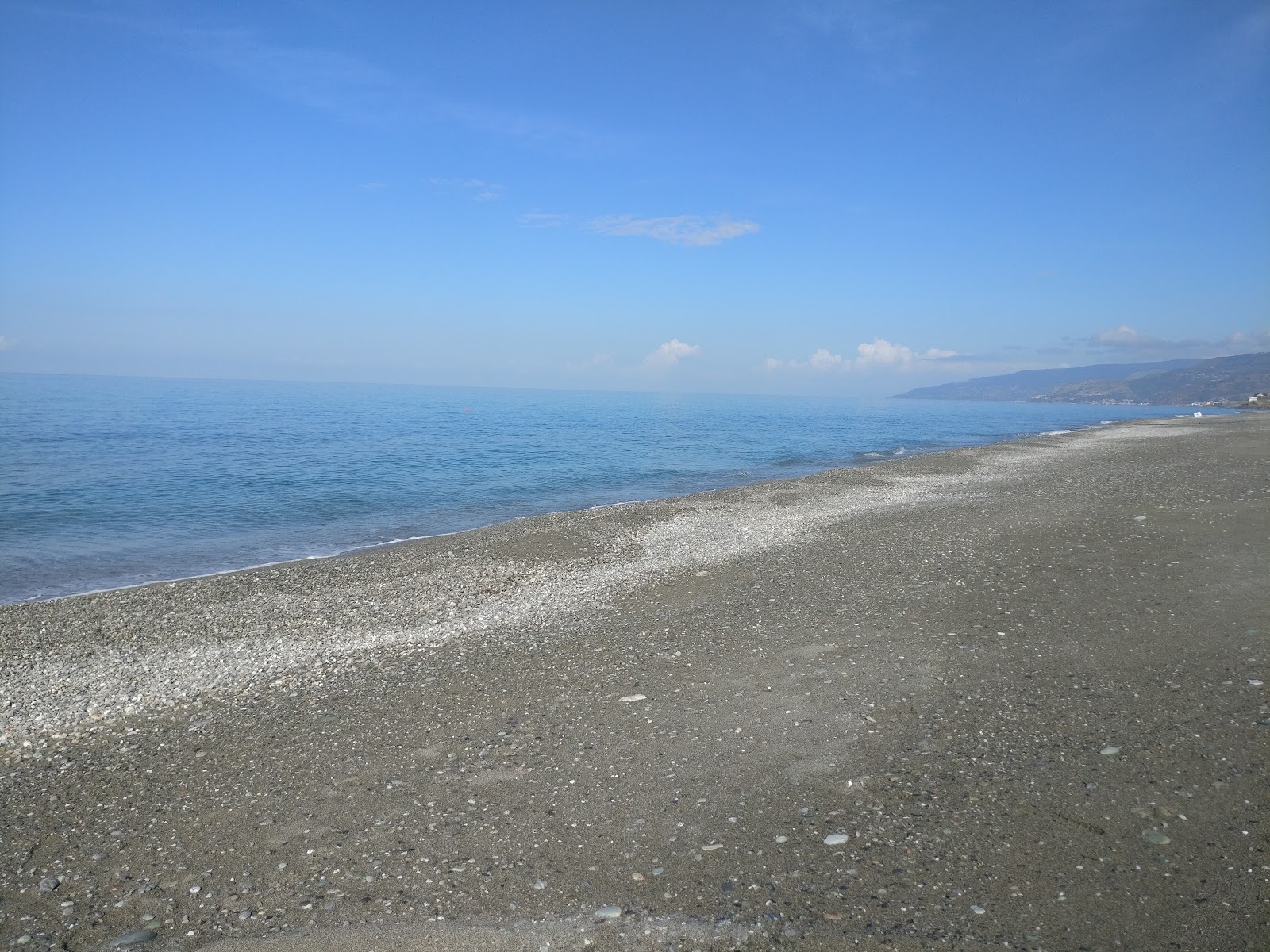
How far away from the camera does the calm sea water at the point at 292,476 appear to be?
1888 cm

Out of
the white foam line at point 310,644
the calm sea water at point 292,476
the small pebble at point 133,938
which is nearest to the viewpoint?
the small pebble at point 133,938

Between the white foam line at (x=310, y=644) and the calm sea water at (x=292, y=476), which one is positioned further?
the calm sea water at (x=292, y=476)

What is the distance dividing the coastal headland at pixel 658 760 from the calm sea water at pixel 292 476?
6.04m

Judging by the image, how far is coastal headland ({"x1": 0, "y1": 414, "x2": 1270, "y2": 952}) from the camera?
15.3 ft

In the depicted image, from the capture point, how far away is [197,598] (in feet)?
43.5

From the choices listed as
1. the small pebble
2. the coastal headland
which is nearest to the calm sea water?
the coastal headland

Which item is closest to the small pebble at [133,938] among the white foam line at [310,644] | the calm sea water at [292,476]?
the white foam line at [310,644]

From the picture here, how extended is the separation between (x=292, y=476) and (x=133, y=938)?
30.1 m

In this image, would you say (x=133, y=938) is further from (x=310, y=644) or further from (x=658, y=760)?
(x=310, y=644)

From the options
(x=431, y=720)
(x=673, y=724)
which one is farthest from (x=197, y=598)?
(x=673, y=724)

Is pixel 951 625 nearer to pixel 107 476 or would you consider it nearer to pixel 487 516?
pixel 487 516

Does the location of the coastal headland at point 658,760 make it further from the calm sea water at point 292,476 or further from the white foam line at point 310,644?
the calm sea water at point 292,476

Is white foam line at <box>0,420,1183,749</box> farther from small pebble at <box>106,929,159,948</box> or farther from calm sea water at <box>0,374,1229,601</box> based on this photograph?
calm sea water at <box>0,374,1229,601</box>

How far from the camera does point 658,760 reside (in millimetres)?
6676
